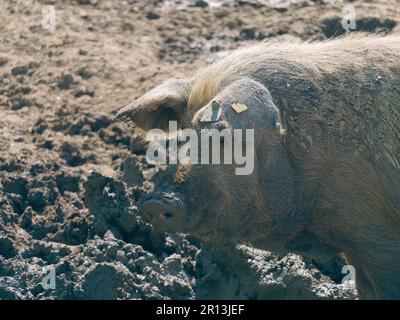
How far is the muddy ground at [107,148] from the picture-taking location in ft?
26.2

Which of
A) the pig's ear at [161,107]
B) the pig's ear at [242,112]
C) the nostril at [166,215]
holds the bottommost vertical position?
the nostril at [166,215]

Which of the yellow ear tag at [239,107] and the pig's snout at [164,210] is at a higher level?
the yellow ear tag at [239,107]

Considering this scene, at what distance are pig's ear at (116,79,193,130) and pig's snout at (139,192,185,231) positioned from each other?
0.67m

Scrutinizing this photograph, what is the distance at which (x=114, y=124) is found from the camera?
9.45 meters

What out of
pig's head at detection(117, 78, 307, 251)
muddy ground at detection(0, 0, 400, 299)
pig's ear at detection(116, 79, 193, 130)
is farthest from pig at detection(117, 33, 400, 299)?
muddy ground at detection(0, 0, 400, 299)

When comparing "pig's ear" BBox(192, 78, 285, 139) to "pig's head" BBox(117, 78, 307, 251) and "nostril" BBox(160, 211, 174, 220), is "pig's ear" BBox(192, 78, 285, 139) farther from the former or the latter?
"nostril" BBox(160, 211, 174, 220)

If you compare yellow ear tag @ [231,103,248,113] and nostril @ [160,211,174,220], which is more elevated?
yellow ear tag @ [231,103,248,113]

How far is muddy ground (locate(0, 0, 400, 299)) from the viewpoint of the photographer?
7.99 m

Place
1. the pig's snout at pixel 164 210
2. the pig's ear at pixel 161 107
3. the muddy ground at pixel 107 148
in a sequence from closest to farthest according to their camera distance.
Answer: the pig's snout at pixel 164 210 → the pig's ear at pixel 161 107 → the muddy ground at pixel 107 148

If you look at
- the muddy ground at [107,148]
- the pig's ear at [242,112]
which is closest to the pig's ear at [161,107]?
the pig's ear at [242,112]

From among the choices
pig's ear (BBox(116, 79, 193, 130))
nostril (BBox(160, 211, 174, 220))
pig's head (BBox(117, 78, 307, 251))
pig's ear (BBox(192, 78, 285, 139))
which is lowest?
nostril (BBox(160, 211, 174, 220))

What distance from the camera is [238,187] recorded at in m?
7.00

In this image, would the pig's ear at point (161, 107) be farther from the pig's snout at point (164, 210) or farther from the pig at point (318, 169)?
the pig's snout at point (164, 210)

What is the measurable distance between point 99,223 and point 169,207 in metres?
1.62
